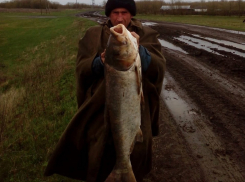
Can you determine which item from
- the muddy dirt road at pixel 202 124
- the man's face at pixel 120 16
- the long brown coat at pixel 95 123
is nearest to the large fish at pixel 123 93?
the long brown coat at pixel 95 123

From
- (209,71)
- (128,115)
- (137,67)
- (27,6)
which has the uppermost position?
(27,6)

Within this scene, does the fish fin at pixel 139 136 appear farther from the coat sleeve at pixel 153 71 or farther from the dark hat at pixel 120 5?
the dark hat at pixel 120 5

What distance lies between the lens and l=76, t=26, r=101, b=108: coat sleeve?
104 inches

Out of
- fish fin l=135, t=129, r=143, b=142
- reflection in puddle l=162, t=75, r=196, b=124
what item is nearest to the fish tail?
fish fin l=135, t=129, r=143, b=142

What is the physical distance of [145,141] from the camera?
271 cm

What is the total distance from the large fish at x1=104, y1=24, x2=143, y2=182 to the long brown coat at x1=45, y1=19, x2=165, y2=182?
0.26 meters

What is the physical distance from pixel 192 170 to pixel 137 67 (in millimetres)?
2356

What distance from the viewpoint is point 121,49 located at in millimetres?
2020

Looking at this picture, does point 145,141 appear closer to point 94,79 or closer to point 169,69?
point 94,79

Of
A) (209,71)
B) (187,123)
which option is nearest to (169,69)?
(209,71)

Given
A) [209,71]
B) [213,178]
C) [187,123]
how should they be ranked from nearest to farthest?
[213,178] → [187,123] → [209,71]

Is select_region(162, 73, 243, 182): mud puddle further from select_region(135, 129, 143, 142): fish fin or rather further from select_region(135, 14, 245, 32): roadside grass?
Answer: select_region(135, 14, 245, 32): roadside grass

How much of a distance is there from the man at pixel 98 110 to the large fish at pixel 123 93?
0.89 ft

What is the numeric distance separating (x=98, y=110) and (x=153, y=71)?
675 millimetres
